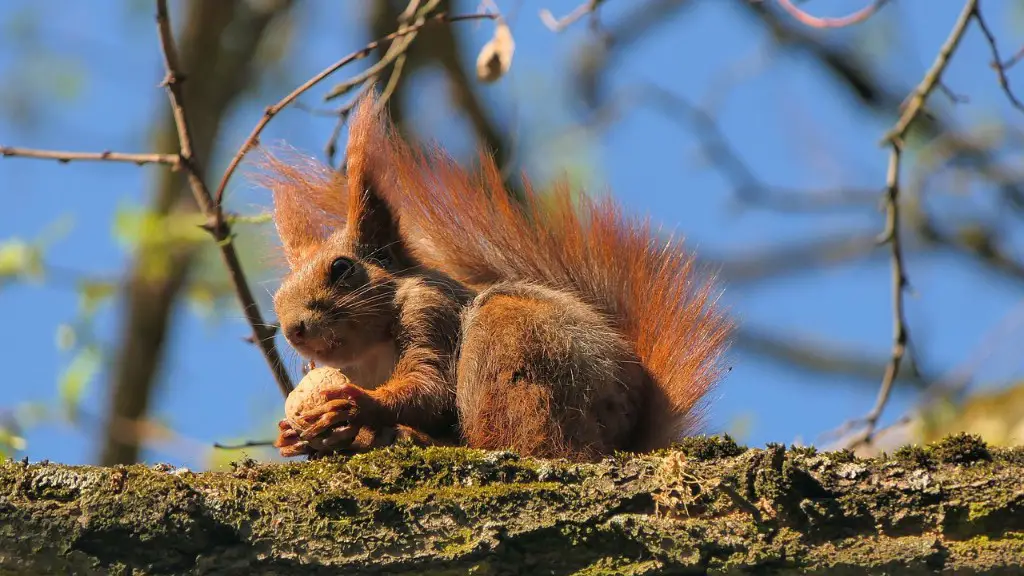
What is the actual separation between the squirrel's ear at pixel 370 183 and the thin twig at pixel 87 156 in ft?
1.63

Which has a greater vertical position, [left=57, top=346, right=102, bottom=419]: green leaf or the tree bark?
the tree bark

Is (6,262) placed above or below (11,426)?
above

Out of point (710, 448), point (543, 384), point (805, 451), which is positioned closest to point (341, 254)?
point (543, 384)

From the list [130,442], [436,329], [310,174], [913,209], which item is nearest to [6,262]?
[130,442]

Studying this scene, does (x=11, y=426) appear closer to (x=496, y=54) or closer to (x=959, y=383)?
(x=496, y=54)


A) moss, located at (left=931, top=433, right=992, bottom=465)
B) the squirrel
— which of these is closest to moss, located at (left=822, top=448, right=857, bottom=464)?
moss, located at (left=931, top=433, right=992, bottom=465)

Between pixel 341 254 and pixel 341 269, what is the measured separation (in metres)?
0.06

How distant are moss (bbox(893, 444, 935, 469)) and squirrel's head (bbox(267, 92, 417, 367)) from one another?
142cm

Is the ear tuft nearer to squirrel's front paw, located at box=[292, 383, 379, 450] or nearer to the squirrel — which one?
the squirrel

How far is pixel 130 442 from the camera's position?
183 inches

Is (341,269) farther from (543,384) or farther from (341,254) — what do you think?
(543,384)

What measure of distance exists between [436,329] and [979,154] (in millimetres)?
3707

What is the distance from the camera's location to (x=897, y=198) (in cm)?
324

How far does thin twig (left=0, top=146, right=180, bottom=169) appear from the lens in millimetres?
2857
